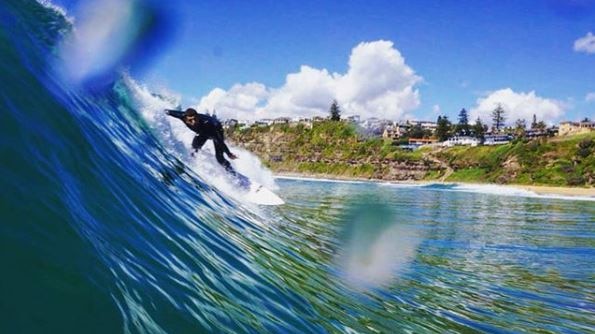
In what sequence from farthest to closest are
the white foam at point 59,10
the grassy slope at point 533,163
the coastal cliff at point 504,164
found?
the coastal cliff at point 504,164 → the grassy slope at point 533,163 → the white foam at point 59,10

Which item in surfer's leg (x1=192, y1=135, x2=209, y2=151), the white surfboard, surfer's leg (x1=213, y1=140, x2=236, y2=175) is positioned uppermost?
surfer's leg (x1=192, y1=135, x2=209, y2=151)

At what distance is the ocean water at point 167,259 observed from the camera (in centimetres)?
434

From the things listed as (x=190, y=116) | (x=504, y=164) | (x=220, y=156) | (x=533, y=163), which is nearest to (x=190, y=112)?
(x=190, y=116)

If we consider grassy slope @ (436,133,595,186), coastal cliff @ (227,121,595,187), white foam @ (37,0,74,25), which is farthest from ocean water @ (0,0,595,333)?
grassy slope @ (436,133,595,186)

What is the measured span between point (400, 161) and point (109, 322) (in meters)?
185

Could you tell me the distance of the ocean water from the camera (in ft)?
14.2

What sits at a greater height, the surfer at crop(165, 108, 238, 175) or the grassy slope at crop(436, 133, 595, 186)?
the grassy slope at crop(436, 133, 595, 186)

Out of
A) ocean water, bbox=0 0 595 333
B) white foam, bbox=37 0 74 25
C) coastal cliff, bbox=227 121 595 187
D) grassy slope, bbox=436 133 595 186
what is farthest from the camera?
coastal cliff, bbox=227 121 595 187

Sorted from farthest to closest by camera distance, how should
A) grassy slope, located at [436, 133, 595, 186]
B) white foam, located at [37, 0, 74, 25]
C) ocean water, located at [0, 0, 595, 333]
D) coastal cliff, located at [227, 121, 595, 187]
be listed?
coastal cliff, located at [227, 121, 595, 187] → grassy slope, located at [436, 133, 595, 186] → white foam, located at [37, 0, 74, 25] → ocean water, located at [0, 0, 595, 333]

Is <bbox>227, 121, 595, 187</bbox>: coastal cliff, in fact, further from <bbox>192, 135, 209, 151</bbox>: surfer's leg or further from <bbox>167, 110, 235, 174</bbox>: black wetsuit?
<bbox>192, 135, 209, 151</bbox>: surfer's leg

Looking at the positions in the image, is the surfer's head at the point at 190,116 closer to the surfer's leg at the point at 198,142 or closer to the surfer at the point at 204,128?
the surfer at the point at 204,128

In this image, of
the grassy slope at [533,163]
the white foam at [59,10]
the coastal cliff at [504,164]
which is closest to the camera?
the white foam at [59,10]

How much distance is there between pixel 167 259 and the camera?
6.55m

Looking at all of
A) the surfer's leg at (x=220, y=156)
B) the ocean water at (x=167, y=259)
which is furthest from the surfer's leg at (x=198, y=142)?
the ocean water at (x=167, y=259)
